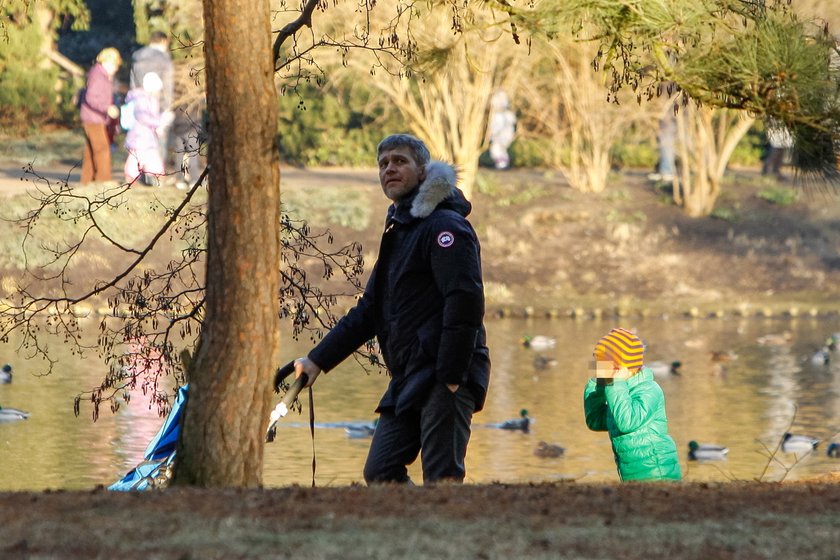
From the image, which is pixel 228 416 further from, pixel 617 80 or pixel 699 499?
pixel 617 80

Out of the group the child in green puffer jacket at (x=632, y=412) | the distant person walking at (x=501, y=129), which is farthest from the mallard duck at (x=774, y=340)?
the child in green puffer jacket at (x=632, y=412)

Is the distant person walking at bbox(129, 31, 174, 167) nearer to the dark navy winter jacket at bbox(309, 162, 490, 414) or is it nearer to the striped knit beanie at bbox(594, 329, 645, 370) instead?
the striped knit beanie at bbox(594, 329, 645, 370)

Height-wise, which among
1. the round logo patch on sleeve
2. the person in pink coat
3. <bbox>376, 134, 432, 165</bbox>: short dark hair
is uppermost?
the person in pink coat

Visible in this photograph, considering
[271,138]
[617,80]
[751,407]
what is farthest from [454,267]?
[751,407]

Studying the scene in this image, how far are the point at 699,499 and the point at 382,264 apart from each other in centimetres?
186

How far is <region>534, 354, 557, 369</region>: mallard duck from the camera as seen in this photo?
17234 mm

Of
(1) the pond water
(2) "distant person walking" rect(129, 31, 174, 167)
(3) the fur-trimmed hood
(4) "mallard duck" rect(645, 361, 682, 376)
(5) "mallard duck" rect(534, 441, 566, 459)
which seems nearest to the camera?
(3) the fur-trimmed hood

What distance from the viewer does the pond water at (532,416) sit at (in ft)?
37.2

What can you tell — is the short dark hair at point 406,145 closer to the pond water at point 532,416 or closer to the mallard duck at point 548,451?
the pond water at point 532,416

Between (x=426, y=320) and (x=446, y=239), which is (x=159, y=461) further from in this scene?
(x=446, y=239)

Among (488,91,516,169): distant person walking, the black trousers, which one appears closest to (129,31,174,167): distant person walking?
(488,91,516,169): distant person walking

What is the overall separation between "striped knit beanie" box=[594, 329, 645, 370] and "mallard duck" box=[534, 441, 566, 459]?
4502 millimetres

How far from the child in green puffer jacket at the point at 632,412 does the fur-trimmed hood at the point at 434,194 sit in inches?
46.8

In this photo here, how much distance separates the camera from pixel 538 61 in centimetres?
2620
